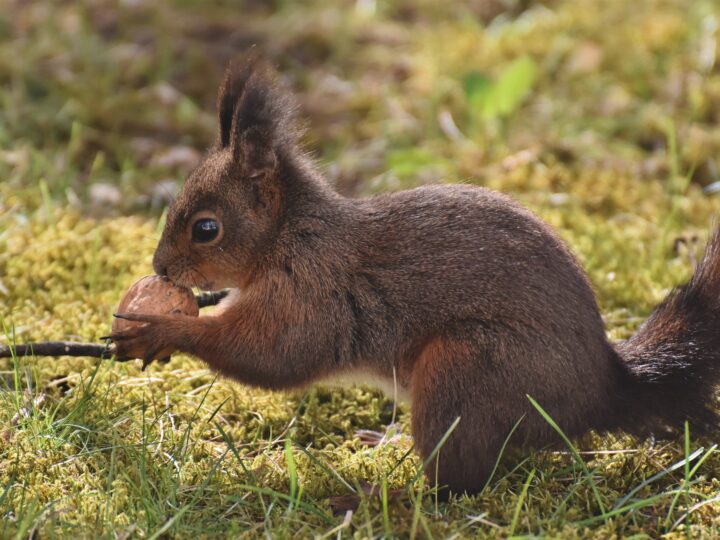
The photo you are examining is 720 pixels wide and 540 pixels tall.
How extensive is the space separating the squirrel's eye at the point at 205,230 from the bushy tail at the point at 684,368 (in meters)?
1.49

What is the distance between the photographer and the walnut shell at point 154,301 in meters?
3.33

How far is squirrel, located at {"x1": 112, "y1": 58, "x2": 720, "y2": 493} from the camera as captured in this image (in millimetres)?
3016

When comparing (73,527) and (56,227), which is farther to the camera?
(56,227)

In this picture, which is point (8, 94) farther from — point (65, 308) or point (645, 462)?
point (645, 462)

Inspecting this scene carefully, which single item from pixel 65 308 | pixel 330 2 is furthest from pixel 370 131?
pixel 65 308

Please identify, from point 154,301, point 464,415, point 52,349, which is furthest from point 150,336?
point 464,415

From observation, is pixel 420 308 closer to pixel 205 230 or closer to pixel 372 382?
pixel 372 382

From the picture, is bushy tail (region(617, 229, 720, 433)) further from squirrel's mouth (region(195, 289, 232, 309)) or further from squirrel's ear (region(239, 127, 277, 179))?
squirrel's mouth (region(195, 289, 232, 309))

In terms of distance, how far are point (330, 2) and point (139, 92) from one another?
83.0 inches

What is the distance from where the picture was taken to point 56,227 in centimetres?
461

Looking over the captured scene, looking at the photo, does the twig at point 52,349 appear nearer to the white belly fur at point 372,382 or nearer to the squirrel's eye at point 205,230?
the squirrel's eye at point 205,230

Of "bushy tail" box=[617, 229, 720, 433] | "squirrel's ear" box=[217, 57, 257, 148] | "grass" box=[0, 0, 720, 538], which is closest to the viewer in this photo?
"grass" box=[0, 0, 720, 538]

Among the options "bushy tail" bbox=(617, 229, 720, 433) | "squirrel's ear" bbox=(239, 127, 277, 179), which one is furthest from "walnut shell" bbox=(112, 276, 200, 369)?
"bushy tail" bbox=(617, 229, 720, 433)

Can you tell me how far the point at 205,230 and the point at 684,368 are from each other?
1703mm
